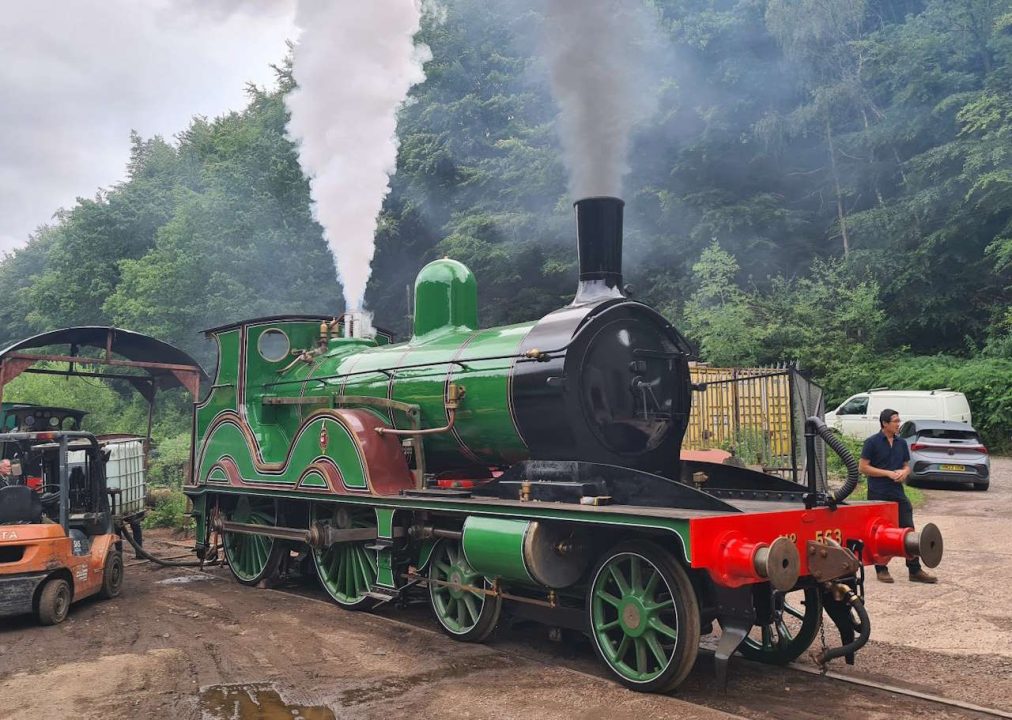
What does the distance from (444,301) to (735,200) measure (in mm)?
18606

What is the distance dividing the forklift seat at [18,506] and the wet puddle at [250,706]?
3.09 meters

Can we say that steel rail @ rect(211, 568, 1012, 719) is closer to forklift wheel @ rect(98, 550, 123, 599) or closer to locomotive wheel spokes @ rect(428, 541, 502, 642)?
locomotive wheel spokes @ rect(428, 541, 502, 642)

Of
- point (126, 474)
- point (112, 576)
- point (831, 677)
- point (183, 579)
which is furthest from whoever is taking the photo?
point (126, 474)

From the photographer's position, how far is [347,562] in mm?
7359

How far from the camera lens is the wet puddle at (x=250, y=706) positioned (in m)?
4.44

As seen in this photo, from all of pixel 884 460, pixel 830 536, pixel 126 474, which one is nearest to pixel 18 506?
pixel 126 474

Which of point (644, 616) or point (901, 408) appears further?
point (901, 408)

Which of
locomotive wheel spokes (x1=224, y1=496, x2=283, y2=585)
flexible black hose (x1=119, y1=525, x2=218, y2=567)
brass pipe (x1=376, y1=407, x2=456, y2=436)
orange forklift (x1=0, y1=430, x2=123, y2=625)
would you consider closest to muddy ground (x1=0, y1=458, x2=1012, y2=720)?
orange forklift (x1=0, y1=430, x2=123, y2=625)

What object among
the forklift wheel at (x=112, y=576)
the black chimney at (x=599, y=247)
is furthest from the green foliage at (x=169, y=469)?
the black chimney at (x=599, y=247)

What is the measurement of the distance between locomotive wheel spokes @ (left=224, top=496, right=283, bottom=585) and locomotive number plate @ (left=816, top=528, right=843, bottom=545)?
531cm

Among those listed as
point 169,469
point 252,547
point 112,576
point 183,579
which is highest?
point 169,469

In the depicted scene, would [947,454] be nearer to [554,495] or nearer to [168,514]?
[554,495]

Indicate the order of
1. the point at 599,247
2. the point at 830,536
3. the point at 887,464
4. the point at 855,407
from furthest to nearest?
the point at 855,407, the point at 887,464, the point at 599,247, the point at 830,536

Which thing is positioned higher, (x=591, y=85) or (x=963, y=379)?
(x=591, y=85)
